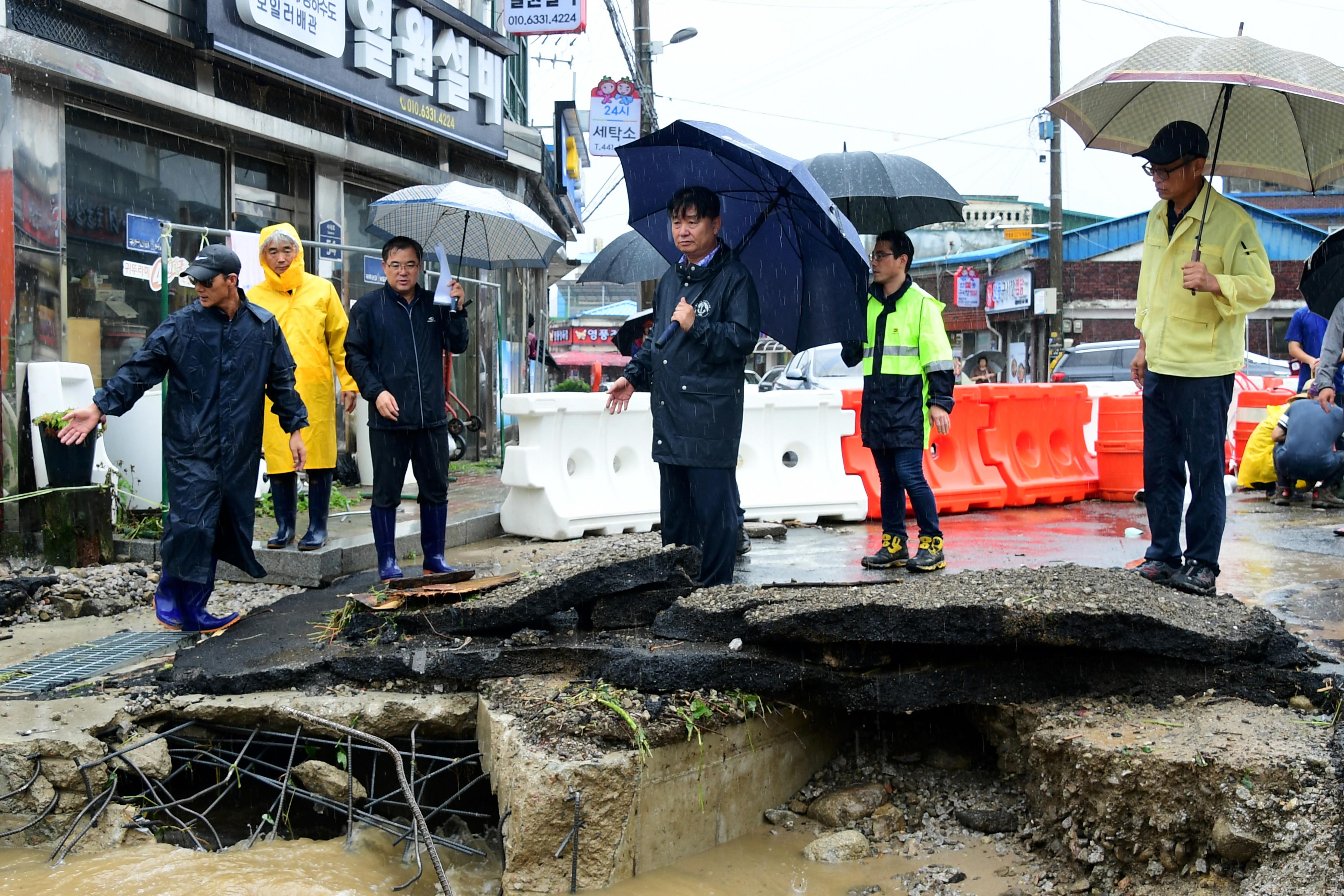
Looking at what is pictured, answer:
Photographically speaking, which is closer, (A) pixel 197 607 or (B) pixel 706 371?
(B) pixel 706 371

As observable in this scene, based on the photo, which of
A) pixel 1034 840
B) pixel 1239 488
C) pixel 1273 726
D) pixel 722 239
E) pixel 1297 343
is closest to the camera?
pixel 1273 726

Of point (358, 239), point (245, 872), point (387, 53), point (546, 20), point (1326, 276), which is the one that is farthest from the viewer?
point (546, 20)

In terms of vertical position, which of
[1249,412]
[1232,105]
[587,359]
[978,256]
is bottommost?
[1249,412]

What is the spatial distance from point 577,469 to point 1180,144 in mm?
4846

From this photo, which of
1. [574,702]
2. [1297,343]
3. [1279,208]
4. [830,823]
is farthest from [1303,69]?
[1279,208]

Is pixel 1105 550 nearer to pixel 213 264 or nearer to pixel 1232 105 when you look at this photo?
pixel 1232 105

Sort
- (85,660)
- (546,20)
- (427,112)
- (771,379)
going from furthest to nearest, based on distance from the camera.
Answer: (771,379) < (546,20) < (427,112) < (85,660)

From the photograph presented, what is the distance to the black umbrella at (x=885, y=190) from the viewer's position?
6.53 meters

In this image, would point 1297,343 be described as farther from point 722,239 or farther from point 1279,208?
point 1279,208

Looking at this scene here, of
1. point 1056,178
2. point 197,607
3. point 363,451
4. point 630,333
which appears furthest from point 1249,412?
point 1056,178

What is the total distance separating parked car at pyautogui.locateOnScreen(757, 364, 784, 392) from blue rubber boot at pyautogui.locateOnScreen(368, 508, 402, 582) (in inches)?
414

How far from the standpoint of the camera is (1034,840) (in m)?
3.67

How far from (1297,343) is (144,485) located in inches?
372

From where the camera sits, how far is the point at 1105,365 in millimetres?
22281
